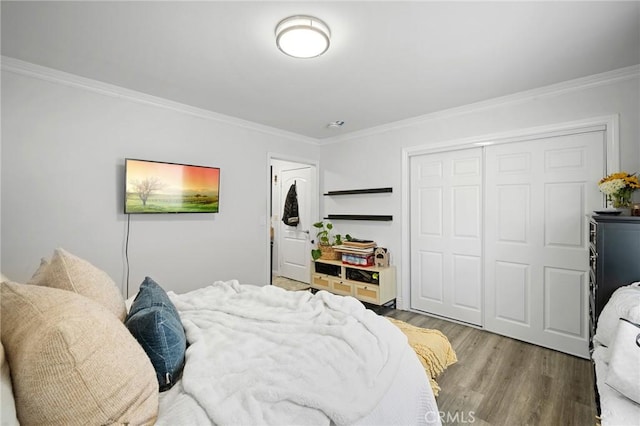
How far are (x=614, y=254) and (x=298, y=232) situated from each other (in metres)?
3.94

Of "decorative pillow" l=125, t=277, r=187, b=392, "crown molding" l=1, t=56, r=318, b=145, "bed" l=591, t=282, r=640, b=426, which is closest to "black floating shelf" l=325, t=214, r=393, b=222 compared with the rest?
"crown molding" l=1, t=56, r=318, b=145

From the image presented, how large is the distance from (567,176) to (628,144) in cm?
44

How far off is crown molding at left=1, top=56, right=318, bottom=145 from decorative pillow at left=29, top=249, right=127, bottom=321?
6.12 ft

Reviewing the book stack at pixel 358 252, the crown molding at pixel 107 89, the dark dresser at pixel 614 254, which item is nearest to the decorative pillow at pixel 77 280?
the crown molding at pixel 107 89

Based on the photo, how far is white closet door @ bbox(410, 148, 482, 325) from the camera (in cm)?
317

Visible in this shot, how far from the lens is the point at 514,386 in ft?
7.00

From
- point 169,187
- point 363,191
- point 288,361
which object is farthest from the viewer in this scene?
point 363,191

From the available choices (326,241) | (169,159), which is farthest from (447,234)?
(169,159)

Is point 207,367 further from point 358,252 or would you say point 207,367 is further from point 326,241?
point 326,241

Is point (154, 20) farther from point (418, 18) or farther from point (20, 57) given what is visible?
point (418, 18)

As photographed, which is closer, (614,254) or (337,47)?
(614,254)

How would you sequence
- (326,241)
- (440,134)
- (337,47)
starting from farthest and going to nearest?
(326,241)
(440,134)
(337,47)

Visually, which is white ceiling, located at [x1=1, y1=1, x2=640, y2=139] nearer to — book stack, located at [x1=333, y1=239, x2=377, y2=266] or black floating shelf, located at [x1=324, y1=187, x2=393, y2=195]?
black floating shelf, located at [x1=324, y1=187, x2=393, y2=195]

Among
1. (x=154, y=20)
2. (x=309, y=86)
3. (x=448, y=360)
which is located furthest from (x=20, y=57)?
(x=448, y=360)
